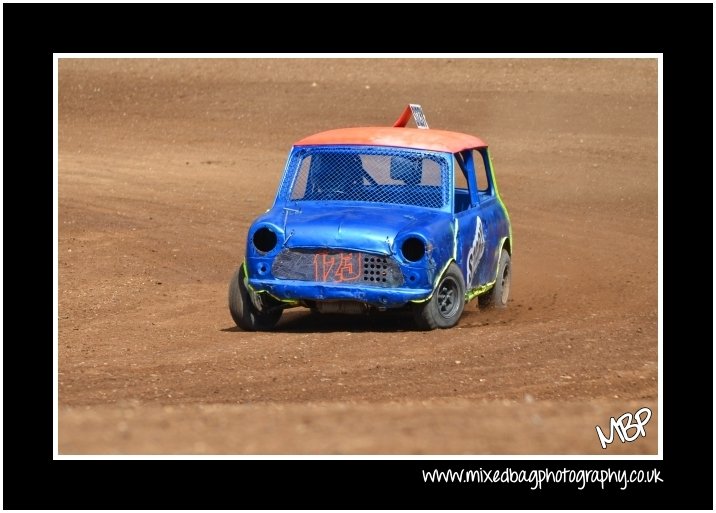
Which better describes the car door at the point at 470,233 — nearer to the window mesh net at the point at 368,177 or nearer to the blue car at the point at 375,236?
the blue car at the point at 375,236

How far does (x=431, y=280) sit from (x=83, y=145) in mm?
15046

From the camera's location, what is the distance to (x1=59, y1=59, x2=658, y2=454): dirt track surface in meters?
7.97

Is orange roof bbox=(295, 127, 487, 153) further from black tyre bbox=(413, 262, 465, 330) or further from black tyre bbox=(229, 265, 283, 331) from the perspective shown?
black tyre bbox=(229, 265, 283, 331)

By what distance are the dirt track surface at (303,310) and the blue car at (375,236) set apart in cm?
26

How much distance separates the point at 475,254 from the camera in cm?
1037

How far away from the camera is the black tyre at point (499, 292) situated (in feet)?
36.4

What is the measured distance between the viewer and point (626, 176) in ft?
69.1

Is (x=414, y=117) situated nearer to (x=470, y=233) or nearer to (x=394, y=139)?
(x=394, y=139)

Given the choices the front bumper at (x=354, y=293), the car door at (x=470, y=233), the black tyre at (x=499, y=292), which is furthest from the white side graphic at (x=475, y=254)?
the front bumper at (x=354, y=293)

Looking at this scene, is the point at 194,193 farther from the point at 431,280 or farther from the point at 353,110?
the point at 431,280

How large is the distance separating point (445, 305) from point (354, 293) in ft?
2.73

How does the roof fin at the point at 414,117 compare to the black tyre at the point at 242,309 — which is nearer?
the black tyre at the point at 242,309

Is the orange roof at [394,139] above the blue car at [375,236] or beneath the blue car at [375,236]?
above

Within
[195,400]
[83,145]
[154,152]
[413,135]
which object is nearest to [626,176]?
[154,152]
